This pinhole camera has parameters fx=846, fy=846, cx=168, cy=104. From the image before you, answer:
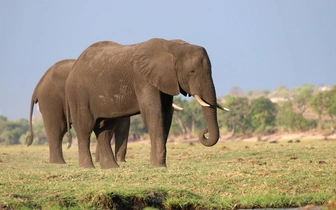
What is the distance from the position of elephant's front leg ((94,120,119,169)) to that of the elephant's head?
181 cm

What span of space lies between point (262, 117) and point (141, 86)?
56.0 m

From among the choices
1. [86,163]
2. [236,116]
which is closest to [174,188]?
[86,163]

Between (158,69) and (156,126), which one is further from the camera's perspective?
(158,69)

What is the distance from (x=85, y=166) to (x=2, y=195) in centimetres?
581

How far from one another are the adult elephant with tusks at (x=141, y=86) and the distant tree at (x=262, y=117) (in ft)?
168

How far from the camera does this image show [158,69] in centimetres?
1625

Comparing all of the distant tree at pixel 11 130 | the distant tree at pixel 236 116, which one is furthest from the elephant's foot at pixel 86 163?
the distant tree at pixel 11 130

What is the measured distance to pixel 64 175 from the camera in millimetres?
13828

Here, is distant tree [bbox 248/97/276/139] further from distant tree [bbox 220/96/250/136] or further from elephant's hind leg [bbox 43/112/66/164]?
elephant's hind leg [bbox 43/112/66/164]

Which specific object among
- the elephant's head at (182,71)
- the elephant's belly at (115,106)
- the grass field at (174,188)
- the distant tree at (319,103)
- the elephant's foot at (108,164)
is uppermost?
the distant tree at (319,103)

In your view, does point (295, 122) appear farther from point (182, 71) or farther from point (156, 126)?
point (156, 126)

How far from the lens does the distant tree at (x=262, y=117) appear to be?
69.8 m

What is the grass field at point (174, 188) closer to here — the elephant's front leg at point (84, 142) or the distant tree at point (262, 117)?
the elephant's front leg at point (84, 142)

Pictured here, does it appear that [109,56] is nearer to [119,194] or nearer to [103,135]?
[103,135]
